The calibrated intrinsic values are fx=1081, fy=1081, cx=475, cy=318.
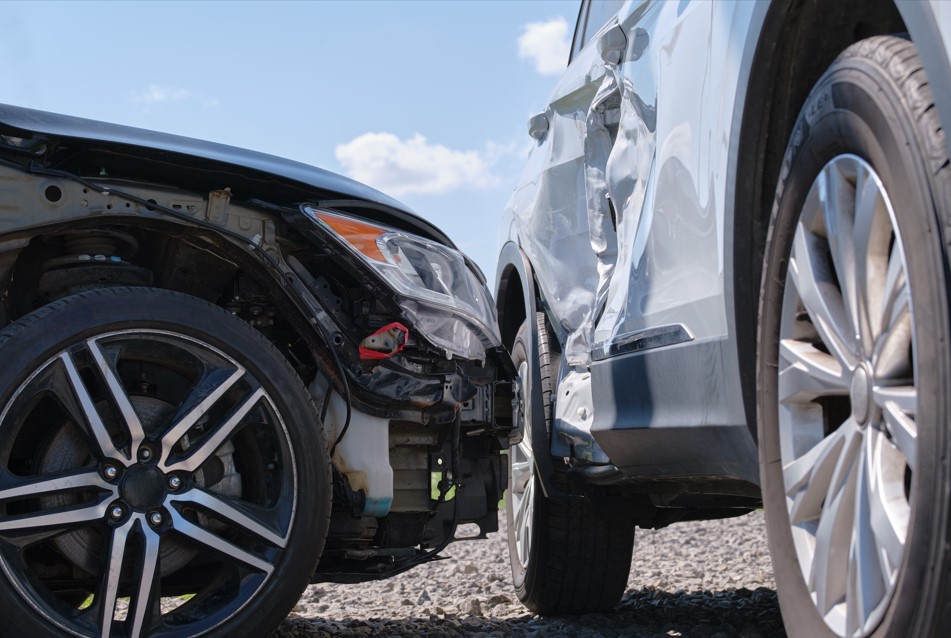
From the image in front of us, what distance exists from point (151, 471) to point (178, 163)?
2.58ft

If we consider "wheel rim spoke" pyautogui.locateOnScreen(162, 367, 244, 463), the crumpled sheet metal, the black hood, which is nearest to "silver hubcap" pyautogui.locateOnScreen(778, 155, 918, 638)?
the crumpled sheet metal

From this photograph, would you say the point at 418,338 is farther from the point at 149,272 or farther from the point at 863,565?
the point at 863,565

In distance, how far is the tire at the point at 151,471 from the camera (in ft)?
7.69

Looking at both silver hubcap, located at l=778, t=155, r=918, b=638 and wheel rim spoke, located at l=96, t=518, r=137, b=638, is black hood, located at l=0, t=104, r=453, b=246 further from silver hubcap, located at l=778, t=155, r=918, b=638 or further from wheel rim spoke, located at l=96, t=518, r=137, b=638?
silver hubcap, located at l=778, t=155, r=918, b=638

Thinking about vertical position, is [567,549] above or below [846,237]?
below

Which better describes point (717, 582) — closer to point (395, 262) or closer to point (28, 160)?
point (395, 262)

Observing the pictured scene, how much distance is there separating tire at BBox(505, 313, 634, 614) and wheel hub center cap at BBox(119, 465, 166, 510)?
158 cm

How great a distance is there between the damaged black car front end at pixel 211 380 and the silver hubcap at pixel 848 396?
123 cm

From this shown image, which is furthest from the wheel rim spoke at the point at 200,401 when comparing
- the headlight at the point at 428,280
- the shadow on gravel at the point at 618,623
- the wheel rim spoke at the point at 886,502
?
the wheel rim spoke at the point at 886,502

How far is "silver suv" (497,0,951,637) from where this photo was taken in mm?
1431

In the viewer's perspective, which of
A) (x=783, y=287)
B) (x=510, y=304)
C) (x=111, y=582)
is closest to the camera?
(x=783, y=287)

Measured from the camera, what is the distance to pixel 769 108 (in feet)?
6.70

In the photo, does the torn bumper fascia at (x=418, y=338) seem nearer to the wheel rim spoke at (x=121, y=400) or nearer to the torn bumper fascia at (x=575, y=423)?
the torn bumper fascia at (x=575, y=423)

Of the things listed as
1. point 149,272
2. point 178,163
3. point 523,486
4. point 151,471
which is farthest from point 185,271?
point 523,486
